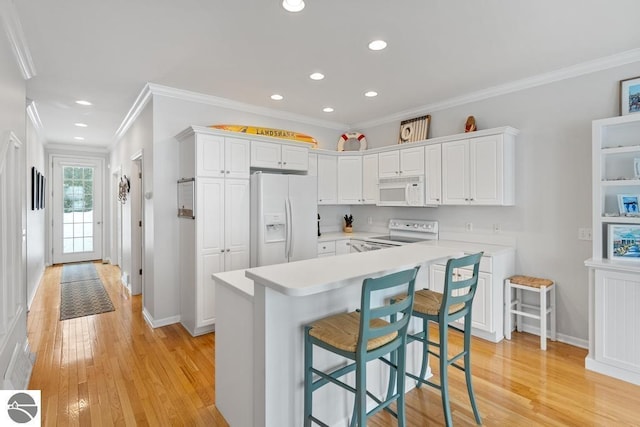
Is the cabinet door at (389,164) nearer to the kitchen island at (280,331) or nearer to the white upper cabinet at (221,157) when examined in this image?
the white upper cabinet at (221,157)

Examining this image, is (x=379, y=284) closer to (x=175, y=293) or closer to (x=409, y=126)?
(x=175, y=293)

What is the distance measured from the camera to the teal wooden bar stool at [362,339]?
1555 mm

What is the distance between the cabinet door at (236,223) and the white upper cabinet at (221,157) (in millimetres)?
126

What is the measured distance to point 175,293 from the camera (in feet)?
13.0

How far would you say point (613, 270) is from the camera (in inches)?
107

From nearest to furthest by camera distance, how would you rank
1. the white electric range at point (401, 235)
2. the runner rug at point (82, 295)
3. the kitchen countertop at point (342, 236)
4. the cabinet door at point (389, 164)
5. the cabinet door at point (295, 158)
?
the cabinet door at point (295, 158) → the runner rug at point (82, 295) → the white electric range at point (401, 235) → the cabinet door at point (389, 164) → the kitchen countertop at point (342, 236)

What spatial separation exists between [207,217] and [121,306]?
2.25m

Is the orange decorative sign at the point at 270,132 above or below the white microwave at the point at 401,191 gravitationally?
above

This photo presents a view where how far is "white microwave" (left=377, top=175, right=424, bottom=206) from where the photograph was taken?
14.3 ft

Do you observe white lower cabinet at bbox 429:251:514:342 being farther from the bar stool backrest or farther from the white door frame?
the white door frame

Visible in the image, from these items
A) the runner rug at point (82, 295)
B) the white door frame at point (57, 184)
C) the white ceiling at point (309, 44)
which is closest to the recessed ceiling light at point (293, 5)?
the white ceiling at point (309, 44)

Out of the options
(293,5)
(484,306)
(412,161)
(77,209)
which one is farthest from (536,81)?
(77,209)

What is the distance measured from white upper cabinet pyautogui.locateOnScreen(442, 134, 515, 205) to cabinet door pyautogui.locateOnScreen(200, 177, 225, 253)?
2735mm

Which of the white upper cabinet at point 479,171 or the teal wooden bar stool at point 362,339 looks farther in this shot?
the white upper cabinet at point 479,171
